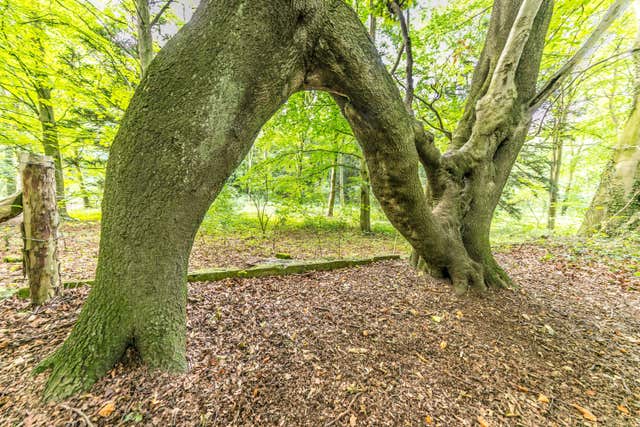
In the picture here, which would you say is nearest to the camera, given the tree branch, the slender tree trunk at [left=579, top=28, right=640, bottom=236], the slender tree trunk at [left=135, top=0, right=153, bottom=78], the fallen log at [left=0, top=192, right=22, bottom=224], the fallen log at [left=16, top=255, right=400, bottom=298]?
the fallen log at [left=0, top=192, right=22, bottom=224]

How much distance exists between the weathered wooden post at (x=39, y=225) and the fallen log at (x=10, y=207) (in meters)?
0.13

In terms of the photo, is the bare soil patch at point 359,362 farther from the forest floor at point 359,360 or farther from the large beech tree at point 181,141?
the large beech tree at point 181,141

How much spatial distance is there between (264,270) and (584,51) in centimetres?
454

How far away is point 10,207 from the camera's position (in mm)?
1977

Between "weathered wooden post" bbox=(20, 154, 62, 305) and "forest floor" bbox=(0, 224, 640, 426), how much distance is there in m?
0.21

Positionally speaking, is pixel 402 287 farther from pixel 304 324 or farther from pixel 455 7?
pixel 455 7

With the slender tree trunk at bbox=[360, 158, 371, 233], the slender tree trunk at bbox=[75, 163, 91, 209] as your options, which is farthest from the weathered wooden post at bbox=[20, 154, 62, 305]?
the slender tree trunk at bbox=[360, 158, 371, 233]

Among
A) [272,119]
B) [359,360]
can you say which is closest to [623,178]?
[359,360]

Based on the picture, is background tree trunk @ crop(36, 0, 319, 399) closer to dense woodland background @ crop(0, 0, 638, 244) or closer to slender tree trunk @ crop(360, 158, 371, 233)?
dense woodland background @ crop(0, 0, 638, 244)

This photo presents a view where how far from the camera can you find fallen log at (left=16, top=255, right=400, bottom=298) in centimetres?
245

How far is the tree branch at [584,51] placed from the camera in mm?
2246

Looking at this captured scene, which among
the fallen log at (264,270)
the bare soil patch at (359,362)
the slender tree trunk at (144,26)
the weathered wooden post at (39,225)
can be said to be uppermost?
the slender tree trunk at (144,26)

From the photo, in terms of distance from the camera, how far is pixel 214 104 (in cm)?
132

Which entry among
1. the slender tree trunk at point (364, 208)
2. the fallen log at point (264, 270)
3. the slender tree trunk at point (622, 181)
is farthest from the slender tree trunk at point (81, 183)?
the slender tree trunk at point (622, 181)
